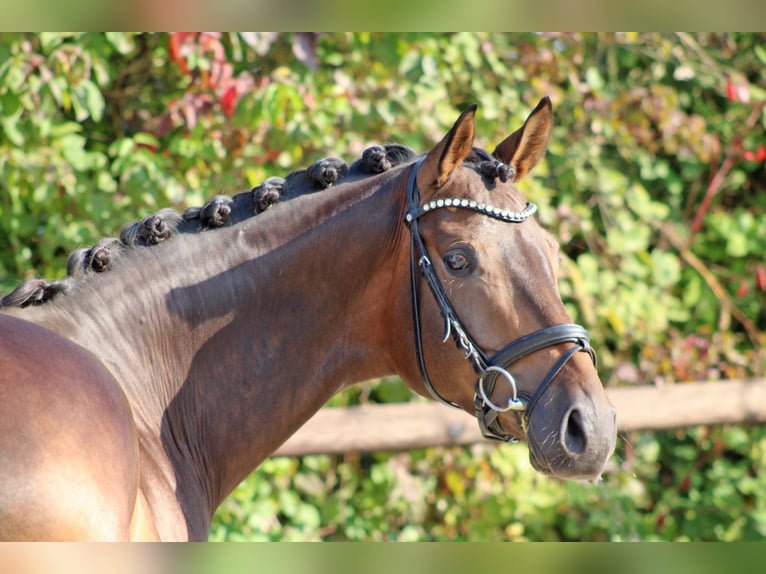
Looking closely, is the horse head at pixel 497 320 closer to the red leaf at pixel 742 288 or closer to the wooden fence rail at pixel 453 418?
the wooden fence rail at pixel 453 418

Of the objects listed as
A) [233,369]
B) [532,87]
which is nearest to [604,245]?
[532,87]

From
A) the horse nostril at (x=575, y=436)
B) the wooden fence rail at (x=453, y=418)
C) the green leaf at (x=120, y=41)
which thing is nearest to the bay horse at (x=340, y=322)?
the horse nostril at (x=575, y=436)

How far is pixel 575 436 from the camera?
1864 mm

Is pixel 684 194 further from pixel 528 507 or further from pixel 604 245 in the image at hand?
pixel 528 507

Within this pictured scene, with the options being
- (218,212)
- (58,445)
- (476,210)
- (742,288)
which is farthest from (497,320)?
(742,288)

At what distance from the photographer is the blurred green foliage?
4.23 metres

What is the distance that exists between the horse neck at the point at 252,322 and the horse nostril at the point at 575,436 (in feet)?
1.69

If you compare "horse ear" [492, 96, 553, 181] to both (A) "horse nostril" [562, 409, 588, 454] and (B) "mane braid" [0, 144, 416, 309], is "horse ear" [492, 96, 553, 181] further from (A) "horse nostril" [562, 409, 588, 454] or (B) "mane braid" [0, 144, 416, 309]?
(A) "horse nostril" [562, 409, 588, 454]

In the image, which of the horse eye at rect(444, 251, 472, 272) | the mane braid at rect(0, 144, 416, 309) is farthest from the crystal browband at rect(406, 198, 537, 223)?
the mane braid at rect(0, 144, 416, 309)

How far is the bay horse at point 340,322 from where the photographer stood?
6.28 feet

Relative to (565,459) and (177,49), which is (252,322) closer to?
(565,459)

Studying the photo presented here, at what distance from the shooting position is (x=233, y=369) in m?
2.07

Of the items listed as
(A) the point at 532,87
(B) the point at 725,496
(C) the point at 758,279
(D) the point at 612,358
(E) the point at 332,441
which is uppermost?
(A) the point at 532,87
